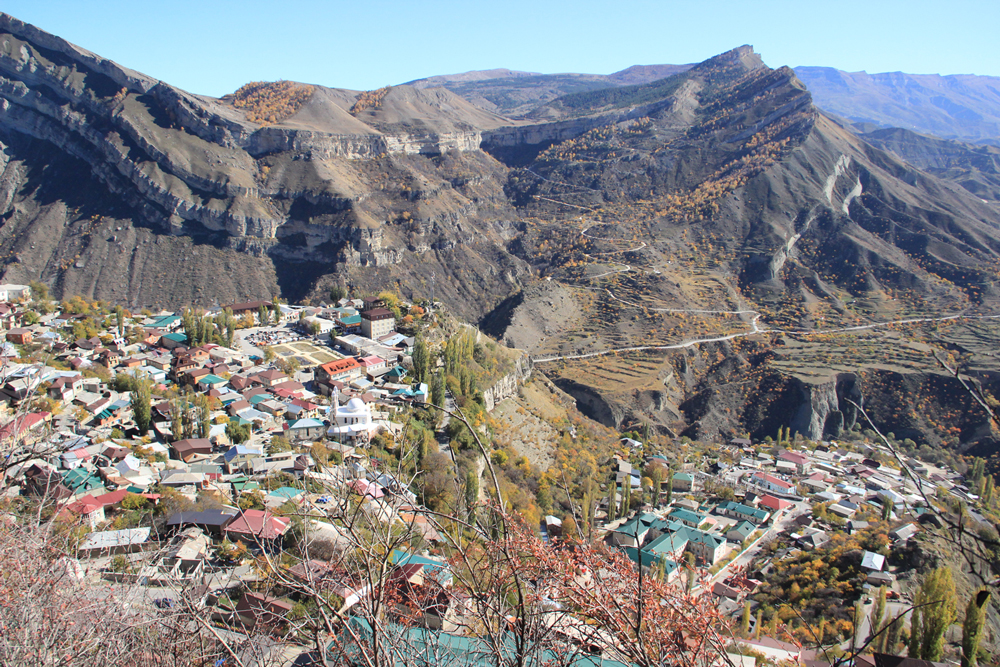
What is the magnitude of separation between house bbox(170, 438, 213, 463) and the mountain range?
117 ft

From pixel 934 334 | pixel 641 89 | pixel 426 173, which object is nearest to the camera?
pixel 934 334

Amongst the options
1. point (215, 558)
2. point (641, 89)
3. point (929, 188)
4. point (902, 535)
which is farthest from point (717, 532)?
point (641, 89)

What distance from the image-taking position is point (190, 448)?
27.2m

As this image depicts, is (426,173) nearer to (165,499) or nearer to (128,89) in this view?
(128,89)

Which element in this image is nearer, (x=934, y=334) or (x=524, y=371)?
(x=524, y=371)

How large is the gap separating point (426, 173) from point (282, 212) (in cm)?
3025

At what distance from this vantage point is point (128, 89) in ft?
306

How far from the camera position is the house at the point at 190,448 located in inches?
1065

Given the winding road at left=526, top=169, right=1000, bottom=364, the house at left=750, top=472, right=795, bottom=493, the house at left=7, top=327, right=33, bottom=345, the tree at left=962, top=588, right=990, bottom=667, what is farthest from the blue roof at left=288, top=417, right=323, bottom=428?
the winding road at left=526, top=169, right=1000, bottom=364

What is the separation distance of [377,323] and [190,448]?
2027cm

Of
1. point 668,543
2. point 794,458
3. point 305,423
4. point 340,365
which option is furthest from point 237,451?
point 794,458

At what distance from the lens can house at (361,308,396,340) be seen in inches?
1809

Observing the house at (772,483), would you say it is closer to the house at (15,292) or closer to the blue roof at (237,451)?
the blue roof at (237,451)

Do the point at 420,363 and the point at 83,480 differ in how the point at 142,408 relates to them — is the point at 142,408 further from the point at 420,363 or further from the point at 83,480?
the point at 420,363
